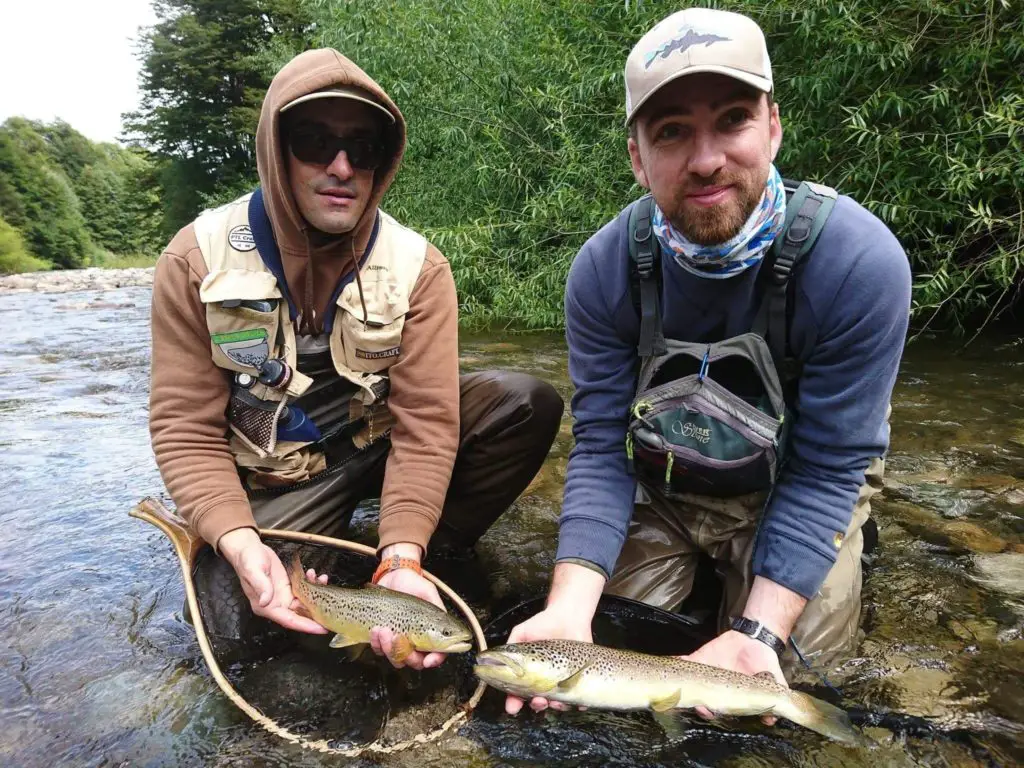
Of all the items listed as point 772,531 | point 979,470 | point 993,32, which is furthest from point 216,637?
point 993,32

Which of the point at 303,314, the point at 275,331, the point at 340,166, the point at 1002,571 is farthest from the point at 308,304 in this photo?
the point at 1002,571

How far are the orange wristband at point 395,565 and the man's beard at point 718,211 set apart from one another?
144 centimetres

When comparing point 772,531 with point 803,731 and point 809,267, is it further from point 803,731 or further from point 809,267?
point 809,267

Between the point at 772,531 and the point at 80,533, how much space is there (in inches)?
133

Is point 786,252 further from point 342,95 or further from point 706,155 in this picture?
point 342,95

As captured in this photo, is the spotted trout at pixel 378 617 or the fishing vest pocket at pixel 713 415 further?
the fishing vest pocket at pixel 713 415

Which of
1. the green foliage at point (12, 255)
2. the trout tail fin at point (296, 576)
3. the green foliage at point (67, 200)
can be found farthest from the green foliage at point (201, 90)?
the trout tail fin at point (296, 576)

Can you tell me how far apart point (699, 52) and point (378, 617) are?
1924 mm

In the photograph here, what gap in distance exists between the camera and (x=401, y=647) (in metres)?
2.13

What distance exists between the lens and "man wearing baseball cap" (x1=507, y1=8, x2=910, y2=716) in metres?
2.10

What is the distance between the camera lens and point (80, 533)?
3.69 metres

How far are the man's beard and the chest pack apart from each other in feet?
0.52

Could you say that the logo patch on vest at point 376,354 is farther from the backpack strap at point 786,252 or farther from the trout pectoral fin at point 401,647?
the backpack strap at point 786,252

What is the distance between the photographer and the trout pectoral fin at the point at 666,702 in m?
1.94
